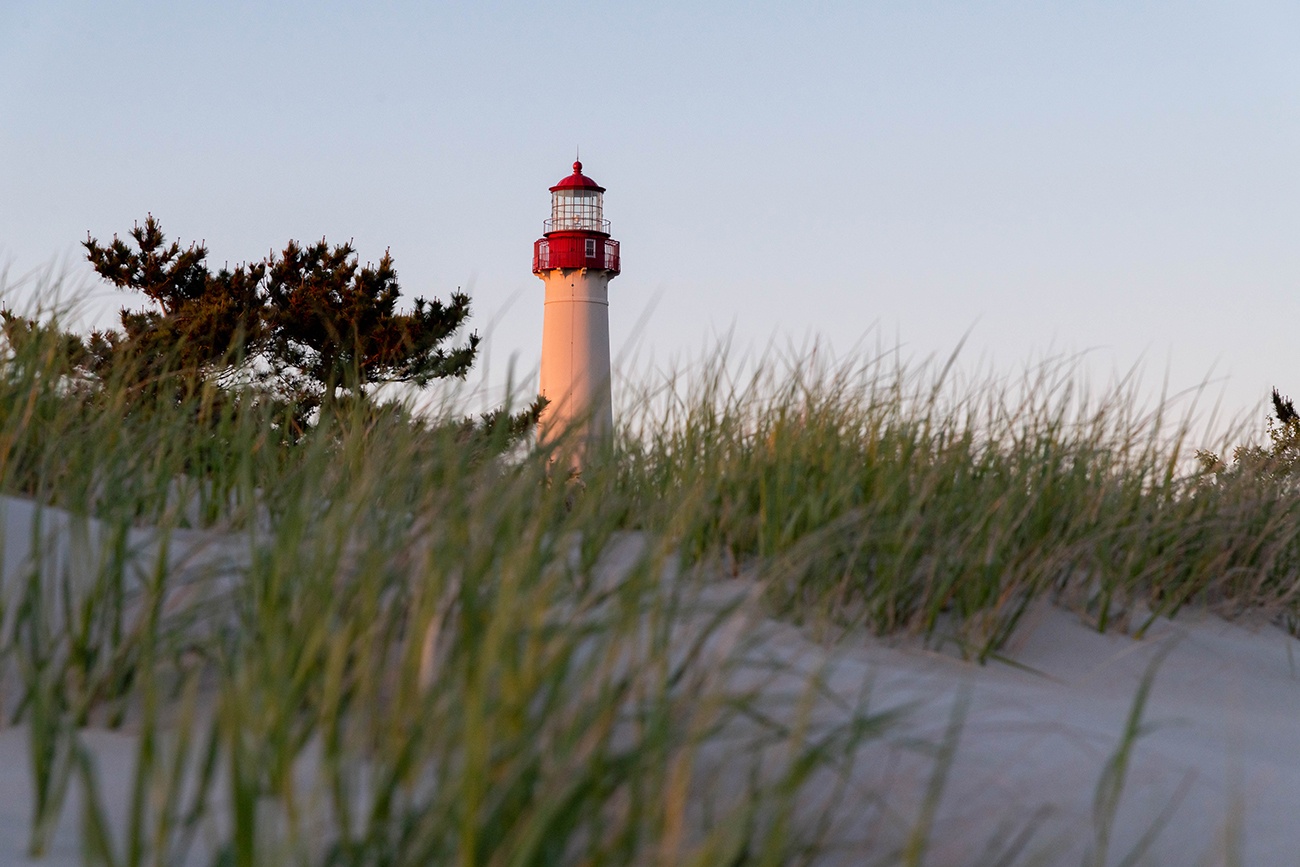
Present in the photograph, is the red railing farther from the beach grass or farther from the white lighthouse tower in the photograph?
the beach grass

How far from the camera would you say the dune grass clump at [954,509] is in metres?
2.23

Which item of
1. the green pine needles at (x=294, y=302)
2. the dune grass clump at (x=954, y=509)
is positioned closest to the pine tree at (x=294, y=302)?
the green pine needles at (x=294, y=302)

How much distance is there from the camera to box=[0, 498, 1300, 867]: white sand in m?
1.30

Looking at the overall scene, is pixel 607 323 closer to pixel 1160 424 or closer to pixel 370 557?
pixel 1160 424

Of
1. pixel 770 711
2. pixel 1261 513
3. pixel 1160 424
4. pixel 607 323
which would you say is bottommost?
pixel 770 711

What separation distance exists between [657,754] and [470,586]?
0.27m

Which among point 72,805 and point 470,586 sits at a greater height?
point 470,586

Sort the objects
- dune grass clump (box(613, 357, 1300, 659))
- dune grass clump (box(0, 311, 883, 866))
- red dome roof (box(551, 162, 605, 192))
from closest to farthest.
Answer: dune grass clump (box(0, 311, 883, 866))
dune grass clump (box(613, 357, 1300, 659))
red dome roof (box(551, 162, 605, 192))

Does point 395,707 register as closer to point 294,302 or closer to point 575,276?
point 294,302

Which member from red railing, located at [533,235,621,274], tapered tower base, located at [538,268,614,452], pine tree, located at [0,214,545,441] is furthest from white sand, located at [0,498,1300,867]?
red railing, located at [533,235,621,274]

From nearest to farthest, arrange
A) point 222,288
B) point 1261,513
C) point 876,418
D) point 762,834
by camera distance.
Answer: point 762,834 → point 876,418 → point 1261,513 → point 222,288

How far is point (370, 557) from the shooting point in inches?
53.4

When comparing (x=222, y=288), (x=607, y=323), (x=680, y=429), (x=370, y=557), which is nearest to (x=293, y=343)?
(x=222, y=288)

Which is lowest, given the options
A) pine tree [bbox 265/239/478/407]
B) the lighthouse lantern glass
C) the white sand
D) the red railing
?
the white sand
